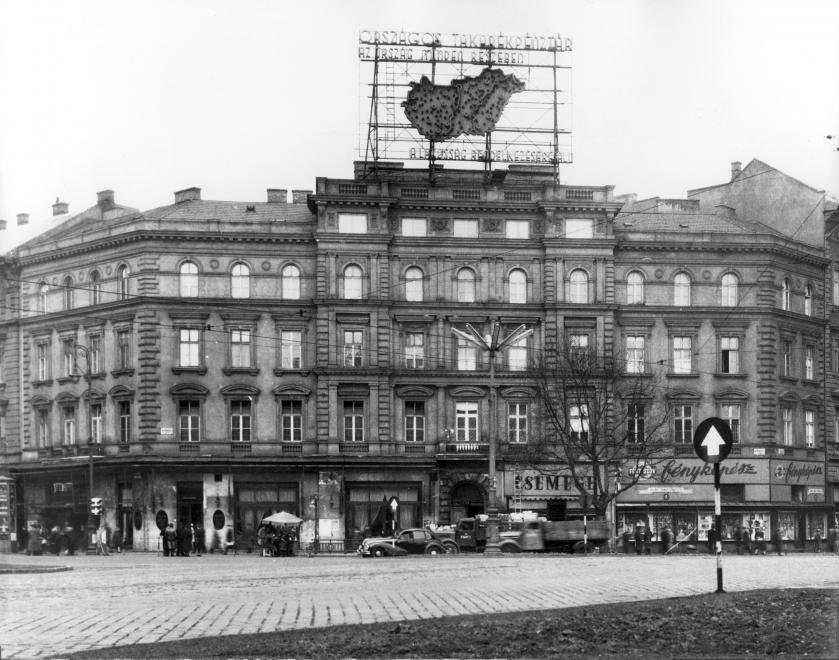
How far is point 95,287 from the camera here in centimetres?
6875

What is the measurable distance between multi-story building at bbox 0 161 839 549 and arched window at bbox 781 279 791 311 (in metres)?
0.96

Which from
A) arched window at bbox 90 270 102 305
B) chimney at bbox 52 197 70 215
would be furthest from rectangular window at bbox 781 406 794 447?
chimney at bbox 52 197 70 215

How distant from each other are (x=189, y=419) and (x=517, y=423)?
53.1ft

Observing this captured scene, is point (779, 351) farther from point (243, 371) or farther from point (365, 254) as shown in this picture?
point (243, 371)

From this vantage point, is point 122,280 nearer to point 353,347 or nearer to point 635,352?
point 353,347

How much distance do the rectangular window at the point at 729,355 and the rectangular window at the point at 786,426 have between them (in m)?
3.74

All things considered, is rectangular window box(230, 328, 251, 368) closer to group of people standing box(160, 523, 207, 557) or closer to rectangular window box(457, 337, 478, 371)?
group of people standing box(160, 523, 207, 557)

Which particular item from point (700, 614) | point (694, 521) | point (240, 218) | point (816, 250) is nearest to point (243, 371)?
point (240, 218)

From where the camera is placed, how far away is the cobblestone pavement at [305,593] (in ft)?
56.5

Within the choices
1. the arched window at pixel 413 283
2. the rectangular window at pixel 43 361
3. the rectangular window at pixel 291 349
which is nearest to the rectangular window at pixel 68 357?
the rectangular window at pixel 43 361

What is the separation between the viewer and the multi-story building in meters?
66.1

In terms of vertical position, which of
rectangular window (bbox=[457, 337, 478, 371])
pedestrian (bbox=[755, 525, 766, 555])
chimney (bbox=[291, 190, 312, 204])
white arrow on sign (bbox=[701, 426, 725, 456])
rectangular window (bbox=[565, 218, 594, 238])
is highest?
chimney (bbox=[291, 190, 312, 204])

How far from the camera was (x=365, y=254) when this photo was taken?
6700 centimetres

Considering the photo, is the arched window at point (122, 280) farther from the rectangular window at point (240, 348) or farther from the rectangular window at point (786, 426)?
the rectangular window at point (786, 426)
